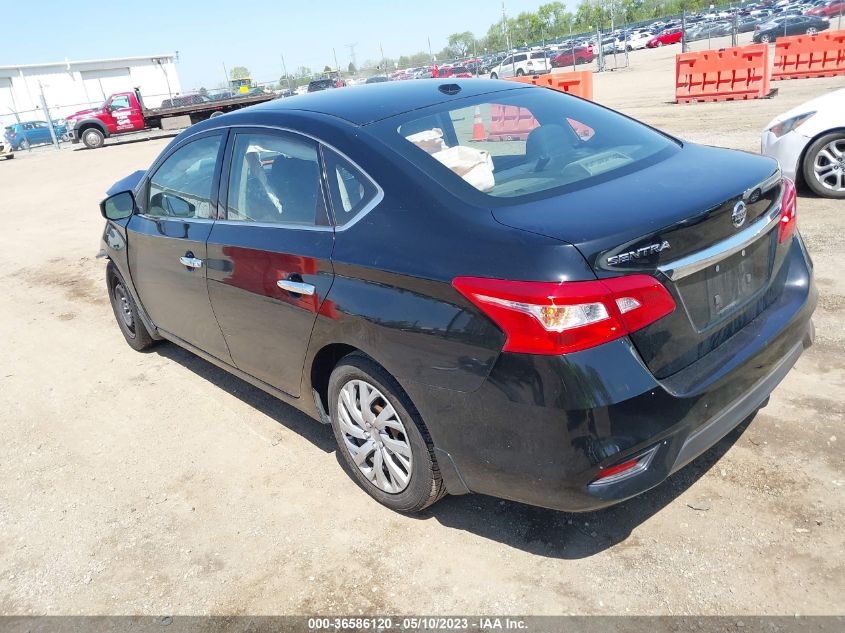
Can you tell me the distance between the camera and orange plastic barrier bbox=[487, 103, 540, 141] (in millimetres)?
3312

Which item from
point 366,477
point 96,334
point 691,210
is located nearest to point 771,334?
point 691,210

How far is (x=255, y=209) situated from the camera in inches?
135

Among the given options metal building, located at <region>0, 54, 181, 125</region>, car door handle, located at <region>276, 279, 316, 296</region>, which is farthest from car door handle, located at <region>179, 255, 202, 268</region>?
metal building, located at <region>0, 54, 181, 125</region>

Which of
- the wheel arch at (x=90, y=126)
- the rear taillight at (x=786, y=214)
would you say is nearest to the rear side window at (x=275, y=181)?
the rear taillight at (x=786, y=214)

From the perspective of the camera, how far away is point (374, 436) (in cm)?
301

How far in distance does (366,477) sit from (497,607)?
0.90 m

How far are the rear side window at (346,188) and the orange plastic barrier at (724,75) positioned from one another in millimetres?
14767

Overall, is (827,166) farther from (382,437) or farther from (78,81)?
(78,81)

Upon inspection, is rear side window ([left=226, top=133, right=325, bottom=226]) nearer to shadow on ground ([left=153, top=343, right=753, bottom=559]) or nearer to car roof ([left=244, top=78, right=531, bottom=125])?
car roof ([left=244, top=78, right=531, bottom=125])

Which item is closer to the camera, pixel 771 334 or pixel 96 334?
pixel 771 334

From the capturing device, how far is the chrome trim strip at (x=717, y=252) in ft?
7.52

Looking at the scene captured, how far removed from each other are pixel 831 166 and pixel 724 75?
9971 mm

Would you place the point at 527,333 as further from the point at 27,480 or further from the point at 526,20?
the point at 526,20

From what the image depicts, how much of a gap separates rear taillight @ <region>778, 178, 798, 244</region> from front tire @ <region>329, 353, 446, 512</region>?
1.69 m
